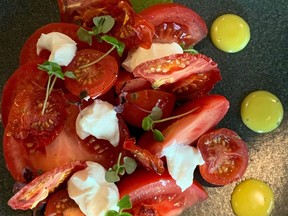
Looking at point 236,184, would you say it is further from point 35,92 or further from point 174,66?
point 35,92

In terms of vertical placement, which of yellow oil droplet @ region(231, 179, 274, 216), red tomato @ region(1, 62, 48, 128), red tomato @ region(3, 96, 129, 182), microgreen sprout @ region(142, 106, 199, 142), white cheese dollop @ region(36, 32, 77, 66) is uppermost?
white cheese dollop @ region(36, 32, 77, 66)

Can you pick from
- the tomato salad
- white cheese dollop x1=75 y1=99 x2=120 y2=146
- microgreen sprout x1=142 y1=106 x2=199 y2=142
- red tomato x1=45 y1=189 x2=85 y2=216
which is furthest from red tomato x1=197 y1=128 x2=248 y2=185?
red tomato x1=45 y1=189 x2=85 y2=216

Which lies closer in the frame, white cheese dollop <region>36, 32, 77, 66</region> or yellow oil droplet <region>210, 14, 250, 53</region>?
white cheese dollop <region>36, 32, 77, 66</region>

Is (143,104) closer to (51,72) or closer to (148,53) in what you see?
(148,53)

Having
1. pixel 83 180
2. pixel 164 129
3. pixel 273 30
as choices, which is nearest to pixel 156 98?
pixel 164 129

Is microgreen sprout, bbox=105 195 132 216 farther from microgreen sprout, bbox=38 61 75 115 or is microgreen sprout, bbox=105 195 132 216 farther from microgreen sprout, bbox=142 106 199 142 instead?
microgreen sprout, bbox=38 61 75 115

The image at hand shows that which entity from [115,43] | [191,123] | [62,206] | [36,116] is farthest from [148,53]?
[62,206]

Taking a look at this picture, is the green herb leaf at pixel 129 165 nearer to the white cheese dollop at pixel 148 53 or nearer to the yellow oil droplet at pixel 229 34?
the white cheese dollop at pixel 148 53

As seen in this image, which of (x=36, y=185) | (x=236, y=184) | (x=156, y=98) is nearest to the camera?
A: (x=36, y=185)
